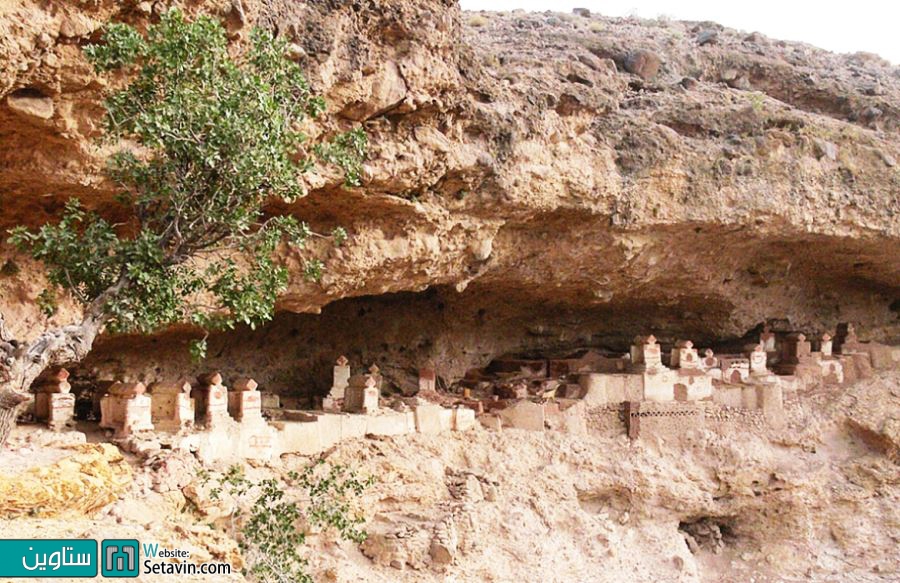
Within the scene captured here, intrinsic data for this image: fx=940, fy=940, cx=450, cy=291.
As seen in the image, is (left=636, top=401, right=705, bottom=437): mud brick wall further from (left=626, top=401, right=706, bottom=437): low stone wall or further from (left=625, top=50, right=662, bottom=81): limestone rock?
(left=625, top=50, right=662, bottom=81): limestone rock

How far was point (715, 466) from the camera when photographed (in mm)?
13297

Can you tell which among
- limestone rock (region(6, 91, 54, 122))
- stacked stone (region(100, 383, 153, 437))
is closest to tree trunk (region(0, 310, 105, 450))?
limestone rock (region(6, 91, 54, 122))

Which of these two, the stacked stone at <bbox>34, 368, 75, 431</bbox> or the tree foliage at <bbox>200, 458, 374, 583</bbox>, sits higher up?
the stacked stone at <bbox>34, 368, 75, 431</bbox>

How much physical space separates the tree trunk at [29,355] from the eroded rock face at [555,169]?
6.10 feet

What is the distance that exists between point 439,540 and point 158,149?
525 centimetres

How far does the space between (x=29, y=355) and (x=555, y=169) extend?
22.2 feet

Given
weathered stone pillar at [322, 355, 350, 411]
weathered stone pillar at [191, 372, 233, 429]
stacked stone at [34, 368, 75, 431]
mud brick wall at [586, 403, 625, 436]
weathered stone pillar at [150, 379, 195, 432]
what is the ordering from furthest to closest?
mud brick wall at [586, 403, 625, 436]
weathered stone pillar at [322, 355, 350, 411]
weathered stone pillar at [191, 372, 233, 429]
weathered stone pillar at [150, 379, 195, 432]
stacked stone at [34, 368, 75, 431]

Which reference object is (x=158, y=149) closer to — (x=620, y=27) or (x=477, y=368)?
(x=477, y=368)

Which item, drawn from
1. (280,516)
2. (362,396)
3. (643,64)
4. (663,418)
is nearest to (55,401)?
(280,516)

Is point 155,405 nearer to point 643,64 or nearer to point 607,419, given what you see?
point 607,419

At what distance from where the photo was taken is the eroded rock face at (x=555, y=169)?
8.33 m

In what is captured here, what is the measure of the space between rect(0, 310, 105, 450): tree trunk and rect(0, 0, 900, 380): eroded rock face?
1.86 m

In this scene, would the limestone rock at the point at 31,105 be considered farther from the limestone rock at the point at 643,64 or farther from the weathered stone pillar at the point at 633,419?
the limestone rock at the point at 643,64

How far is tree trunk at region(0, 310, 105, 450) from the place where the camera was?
5945mm
